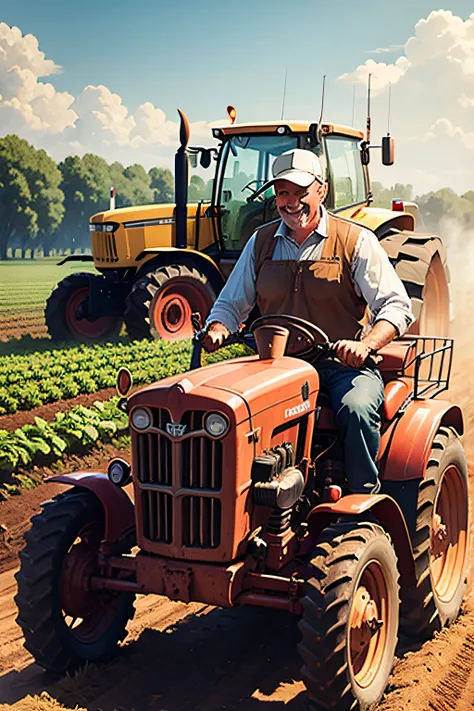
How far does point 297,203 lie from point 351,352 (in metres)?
0.80

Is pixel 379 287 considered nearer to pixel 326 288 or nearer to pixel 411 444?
pixel 326 288

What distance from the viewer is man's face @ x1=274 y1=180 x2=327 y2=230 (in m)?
4.35

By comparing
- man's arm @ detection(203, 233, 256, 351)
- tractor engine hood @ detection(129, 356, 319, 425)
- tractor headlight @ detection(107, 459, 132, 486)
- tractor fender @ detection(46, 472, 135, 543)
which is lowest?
tractor fender @ detection(46, 472, 135, 543)

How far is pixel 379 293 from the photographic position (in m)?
4.35

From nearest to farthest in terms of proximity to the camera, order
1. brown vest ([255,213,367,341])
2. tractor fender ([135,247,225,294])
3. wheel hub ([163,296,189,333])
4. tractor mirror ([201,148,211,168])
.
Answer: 1. brown vest ([255,213,367,341])
2. tractor mirror ([201,148,211,168])
3. tractor fender ([135,247,225,294])
4. wheel hub ([163,296,189,333])

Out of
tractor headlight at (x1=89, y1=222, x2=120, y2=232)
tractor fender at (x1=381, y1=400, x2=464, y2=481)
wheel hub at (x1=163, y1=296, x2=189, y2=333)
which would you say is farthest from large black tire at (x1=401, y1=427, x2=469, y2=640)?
tractor headlight at (x1=89, y1=222, x2=120, y2=232)

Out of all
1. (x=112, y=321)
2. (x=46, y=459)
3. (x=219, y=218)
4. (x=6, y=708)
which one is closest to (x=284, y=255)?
(x=6, y=708)

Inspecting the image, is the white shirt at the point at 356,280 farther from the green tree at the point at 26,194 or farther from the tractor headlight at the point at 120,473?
the green tree at the point at 26,194

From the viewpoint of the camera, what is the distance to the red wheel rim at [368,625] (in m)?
3.82

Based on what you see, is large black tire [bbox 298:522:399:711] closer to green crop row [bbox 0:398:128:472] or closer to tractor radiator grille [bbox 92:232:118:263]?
green crop row [bbox 0:398:128:472]

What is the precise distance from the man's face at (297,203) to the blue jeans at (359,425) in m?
0.78

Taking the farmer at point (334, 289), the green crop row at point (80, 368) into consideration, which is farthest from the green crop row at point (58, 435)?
the farmer at point (334, 289)

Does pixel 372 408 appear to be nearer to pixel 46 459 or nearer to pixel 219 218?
pixel 46 459

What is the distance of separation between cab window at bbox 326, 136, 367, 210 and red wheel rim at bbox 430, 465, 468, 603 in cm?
583
